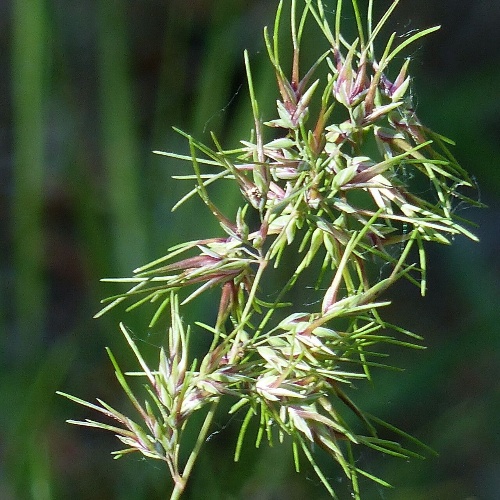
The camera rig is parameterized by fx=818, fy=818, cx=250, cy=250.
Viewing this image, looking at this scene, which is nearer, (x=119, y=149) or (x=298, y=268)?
(x=298, y=268)

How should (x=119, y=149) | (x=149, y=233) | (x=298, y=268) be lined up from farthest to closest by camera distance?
(x=119, y=149) < (x=149, y=233) < (x=298, y=268)

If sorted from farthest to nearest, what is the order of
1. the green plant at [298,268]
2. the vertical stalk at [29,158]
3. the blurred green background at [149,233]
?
1. the vertical stalk at [29,158]
2. the blurred green background at [149,233]
3. the green plant at [298,268]

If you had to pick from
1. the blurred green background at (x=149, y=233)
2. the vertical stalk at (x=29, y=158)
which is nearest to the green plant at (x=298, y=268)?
the blurred green background at (x=149, y=233)

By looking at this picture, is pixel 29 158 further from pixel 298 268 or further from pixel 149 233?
pixel 298 268

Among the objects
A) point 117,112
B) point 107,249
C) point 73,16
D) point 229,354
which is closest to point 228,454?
point 107,249

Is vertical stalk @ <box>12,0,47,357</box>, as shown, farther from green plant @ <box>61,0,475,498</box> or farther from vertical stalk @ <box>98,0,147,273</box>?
green plant @ <box>61,0,475,498</box>

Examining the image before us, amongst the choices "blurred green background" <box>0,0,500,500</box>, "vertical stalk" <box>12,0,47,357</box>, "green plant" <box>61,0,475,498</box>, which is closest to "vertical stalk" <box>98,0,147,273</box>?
"blurred green background" <box>0,0,500,500</box>

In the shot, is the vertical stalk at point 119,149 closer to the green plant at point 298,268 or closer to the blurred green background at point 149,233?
the blurred green background at point 149,233

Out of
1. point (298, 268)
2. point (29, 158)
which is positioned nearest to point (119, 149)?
point (29, 158)
